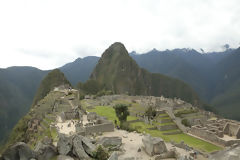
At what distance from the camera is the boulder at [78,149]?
16234mm

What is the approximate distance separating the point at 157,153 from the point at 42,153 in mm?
10058

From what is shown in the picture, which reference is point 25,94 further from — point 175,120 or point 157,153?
point 157,153

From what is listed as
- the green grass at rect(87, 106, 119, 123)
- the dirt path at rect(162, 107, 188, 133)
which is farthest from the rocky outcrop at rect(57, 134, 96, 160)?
the dirt path at rect(162, 107, 188, 133)

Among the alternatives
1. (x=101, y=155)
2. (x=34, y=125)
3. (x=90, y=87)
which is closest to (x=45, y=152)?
(x=101, y=155)

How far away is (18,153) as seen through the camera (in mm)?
15094

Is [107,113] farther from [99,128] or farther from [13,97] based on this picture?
[13,97]

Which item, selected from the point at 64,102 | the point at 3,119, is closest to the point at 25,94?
the point at 3,119

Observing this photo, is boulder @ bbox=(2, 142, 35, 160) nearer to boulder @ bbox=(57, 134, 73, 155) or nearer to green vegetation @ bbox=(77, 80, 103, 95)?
boulder @ bbox=(57, 134, 73, 155)

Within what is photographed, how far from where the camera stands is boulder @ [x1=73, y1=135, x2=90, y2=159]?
1623 centimetres

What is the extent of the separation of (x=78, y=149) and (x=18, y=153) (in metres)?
4.72

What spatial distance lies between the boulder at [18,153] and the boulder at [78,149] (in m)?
3.54

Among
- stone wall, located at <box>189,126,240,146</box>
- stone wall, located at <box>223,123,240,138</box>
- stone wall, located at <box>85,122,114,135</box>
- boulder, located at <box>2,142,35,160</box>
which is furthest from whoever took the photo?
stone wall, located at <box>223,123,240,138</box>

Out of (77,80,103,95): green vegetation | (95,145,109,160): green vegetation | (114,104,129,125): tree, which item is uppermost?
(77,80,103,95): green vegetation

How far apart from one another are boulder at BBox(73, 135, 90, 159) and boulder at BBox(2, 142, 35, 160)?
11.6ft
